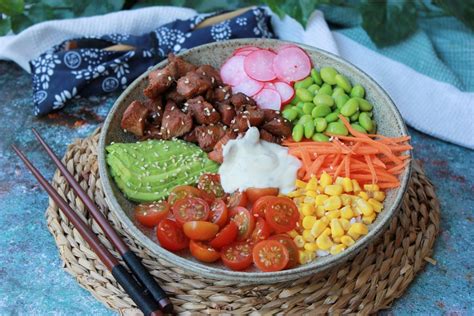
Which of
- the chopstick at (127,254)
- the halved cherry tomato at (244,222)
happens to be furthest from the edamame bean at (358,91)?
the chopstick at (127,254)

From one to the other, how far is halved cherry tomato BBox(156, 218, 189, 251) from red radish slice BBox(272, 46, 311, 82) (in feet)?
2.99

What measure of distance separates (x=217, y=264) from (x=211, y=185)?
329mm

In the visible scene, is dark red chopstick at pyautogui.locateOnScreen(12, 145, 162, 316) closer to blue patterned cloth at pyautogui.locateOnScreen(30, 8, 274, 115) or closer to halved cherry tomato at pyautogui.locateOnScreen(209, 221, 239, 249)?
halved cherry tomato at pyautogui.locateOnScreen(209, 221, 239, 249)

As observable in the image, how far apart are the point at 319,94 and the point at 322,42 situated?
62 cm

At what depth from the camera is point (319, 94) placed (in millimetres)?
2770

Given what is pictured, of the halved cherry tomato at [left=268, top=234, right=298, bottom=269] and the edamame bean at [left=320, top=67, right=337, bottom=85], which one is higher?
the edamame bean at [left=320, top=67, right=337, bottom=85]

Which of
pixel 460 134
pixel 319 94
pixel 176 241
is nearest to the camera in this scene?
pixel 176 241

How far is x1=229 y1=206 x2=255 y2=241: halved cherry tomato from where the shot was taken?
2.31m

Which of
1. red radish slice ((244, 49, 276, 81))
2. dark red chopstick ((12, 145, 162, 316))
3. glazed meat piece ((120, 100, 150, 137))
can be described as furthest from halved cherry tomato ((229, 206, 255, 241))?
red radish slice ((244, 49, 276, 81))

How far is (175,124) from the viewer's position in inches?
105

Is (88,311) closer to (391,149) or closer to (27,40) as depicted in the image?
(391,149)

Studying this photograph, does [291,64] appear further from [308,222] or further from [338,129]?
[308,222]

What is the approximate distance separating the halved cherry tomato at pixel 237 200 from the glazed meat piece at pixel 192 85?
1.69 feet

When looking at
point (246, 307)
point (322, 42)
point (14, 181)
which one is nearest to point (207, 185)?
point (246, 307)
